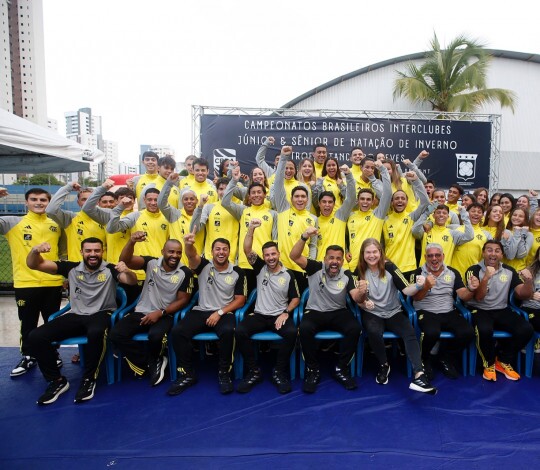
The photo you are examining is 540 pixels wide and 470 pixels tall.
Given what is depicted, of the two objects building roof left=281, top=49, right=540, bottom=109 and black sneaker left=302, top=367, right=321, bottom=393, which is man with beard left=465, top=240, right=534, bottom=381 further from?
building roof left=281, top=49, right=540, bottom=109

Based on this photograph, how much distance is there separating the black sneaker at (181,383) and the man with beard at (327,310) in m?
1.05

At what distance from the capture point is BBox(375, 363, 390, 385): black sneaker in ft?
11.4

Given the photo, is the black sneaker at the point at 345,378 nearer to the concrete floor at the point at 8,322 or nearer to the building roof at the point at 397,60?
the concrete floor at the point at 8,322

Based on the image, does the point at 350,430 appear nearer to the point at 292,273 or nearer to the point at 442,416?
the point at 442,416

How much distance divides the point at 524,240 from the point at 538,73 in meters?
15.6

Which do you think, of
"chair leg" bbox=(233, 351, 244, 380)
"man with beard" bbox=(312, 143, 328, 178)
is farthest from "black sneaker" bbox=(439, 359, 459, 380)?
"man with beard" bbox=(312, 143, 328, 178)

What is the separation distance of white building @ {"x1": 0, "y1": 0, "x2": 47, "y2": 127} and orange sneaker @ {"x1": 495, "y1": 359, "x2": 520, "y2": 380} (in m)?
70.8

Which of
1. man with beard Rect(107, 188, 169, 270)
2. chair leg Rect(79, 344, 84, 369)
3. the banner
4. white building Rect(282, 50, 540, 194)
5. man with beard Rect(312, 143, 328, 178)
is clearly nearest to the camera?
chair leg Rect(79, 344, 84, 369)

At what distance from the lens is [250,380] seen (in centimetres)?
343

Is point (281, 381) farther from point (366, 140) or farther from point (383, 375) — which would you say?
point (366, 140)

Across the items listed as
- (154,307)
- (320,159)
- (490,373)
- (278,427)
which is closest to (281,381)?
(278,427)

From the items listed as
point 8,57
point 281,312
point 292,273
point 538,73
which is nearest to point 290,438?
point 281,312

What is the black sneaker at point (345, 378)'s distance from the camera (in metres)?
3.38

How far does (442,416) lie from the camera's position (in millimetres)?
2969
